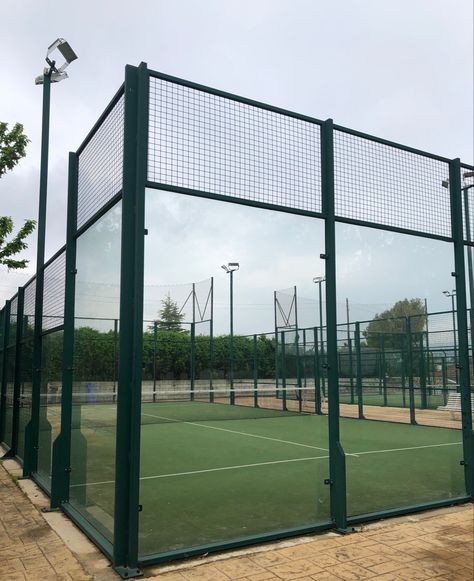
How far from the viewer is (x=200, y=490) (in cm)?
642

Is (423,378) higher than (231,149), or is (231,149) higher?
(231,149)

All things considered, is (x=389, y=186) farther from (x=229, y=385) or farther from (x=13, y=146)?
(x=13, y=146)

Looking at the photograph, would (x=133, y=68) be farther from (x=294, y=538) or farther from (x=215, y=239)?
(x=294, y=538)

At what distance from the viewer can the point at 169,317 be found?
1098 centimetres

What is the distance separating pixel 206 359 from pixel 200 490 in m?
1.86

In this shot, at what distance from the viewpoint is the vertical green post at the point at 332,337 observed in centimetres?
482

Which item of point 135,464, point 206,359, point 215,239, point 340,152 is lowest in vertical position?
point 135,464

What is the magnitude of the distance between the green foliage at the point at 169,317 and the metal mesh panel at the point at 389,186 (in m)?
4.75

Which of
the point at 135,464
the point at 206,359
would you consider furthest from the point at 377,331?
the point at 135,464

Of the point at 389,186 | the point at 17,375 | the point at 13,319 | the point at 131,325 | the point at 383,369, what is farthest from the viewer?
the point at 383,369

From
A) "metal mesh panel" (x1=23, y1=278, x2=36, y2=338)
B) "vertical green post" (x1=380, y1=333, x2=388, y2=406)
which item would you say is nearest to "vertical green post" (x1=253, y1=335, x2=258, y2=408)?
"metal mesh panel" (x1=23, y1=278, x2=36, y2=338)

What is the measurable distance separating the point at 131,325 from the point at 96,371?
4.07 ft

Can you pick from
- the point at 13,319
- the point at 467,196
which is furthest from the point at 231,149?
the point at 13,319

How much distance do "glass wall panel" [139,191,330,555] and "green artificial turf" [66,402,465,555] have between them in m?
0.03
